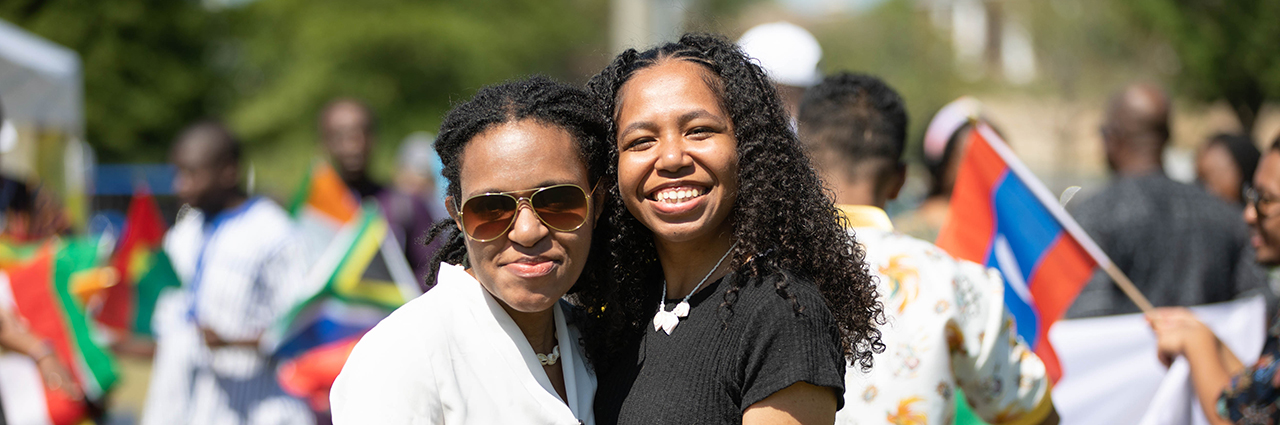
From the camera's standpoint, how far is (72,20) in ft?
94.9

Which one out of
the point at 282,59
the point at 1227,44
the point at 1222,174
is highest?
the point at 1222,174

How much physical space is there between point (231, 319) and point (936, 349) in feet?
12.7

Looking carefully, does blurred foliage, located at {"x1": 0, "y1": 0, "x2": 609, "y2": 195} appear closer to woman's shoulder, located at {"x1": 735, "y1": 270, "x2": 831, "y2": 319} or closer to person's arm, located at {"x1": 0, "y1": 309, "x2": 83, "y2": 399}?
person's arm, located at {"x1": 0, "y1": 309, "x2": 83, "y2": 399}

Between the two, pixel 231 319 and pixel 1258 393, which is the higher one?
pixel 1258 393

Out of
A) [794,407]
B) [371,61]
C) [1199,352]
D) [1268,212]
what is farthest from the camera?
[371,61]

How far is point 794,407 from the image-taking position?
1734 mm

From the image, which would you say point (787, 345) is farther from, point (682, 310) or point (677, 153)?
point (677, 153)

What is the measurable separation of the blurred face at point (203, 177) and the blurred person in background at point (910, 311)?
12.6 ft

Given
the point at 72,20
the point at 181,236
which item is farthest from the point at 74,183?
the point at 72,20

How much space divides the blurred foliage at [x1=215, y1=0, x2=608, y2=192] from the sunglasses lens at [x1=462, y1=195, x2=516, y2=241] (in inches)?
1289

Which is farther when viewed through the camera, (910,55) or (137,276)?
(910,55)

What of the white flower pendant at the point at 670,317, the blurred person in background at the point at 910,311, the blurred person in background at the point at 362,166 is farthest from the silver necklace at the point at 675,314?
the blurred person in background at the point at 362,166

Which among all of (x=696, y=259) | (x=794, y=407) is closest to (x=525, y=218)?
(x=696, y=259)

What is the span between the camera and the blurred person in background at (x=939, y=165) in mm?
4418
